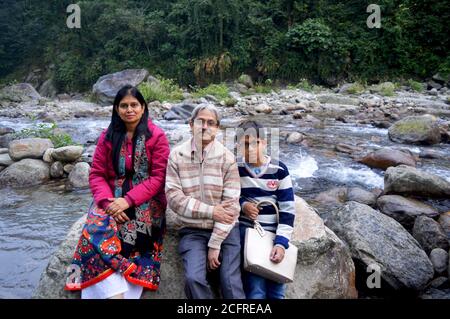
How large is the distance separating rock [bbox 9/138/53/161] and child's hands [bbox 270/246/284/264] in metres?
5.76

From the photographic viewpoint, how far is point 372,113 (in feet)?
39.5

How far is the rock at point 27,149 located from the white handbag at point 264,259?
5652 mm

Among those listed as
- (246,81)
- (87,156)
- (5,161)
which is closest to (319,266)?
(87,156)

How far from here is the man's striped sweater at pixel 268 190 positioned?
2.28 metres

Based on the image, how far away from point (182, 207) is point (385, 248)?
6.67ft

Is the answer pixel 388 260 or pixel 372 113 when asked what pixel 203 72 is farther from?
pixel 388 260

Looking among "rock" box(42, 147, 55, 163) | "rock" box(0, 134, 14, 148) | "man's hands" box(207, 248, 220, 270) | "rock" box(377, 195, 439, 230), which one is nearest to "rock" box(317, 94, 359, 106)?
"rock" box(377, 195, 439, 230)

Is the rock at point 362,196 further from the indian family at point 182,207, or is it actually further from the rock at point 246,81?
the rock at point 246,81

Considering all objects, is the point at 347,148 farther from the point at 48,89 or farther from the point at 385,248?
the point at 48,89

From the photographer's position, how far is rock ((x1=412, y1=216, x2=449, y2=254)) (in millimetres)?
3632

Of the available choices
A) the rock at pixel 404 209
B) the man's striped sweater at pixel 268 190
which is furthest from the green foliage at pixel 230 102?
the man's striped sweater at pixel 268 190

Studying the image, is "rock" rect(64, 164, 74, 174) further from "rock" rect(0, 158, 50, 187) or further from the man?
the man

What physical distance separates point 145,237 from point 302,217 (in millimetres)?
1280

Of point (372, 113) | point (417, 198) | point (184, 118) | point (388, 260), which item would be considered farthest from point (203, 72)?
point (388, 260)
